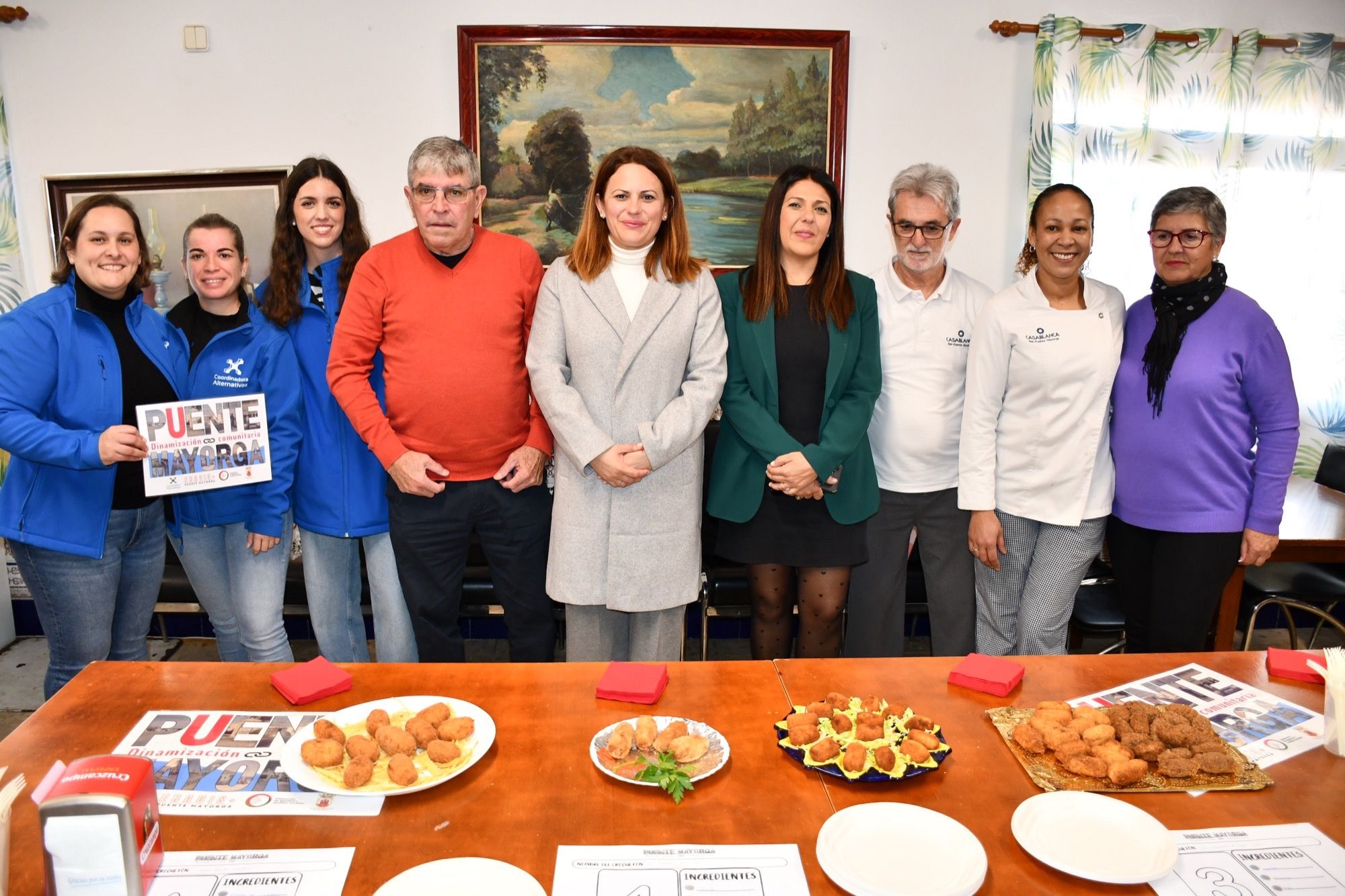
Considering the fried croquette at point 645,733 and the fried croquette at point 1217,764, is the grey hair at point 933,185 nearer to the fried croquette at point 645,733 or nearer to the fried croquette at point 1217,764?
the fried croquette at point 1217,764

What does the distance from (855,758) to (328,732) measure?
0.84 metres

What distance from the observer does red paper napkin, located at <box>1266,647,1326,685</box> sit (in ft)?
5.99

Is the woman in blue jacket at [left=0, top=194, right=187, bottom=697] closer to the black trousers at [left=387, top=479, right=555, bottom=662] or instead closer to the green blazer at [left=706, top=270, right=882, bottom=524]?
the black trousers at [left=387, top=479, right=555, bottom=662]

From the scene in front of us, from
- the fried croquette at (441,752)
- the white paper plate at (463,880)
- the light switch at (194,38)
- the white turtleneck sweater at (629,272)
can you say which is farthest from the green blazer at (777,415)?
the light switch at (194,38)

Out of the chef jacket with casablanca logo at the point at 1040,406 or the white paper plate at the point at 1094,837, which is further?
the chef jacket with casablanca logo at the point at 1040,406

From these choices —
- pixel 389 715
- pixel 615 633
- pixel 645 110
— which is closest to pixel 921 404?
pixel 615 633

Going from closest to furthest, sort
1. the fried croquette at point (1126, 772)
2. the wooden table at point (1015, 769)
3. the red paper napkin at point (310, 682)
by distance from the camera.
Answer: the wooden table at point (1015, 769) → the fried croquette at point (1126, 772) → the red paper napkin at point (310, 682)

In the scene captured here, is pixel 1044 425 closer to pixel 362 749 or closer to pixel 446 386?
pixel 446 386

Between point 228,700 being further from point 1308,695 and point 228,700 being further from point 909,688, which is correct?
point 1308,695

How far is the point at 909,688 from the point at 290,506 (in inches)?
72.1

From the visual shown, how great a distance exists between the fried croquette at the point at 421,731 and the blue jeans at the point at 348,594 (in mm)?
1262

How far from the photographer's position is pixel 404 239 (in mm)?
2607

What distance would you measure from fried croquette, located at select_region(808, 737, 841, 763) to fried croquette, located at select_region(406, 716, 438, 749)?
0.60m

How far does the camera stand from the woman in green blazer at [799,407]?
99.3 inches
